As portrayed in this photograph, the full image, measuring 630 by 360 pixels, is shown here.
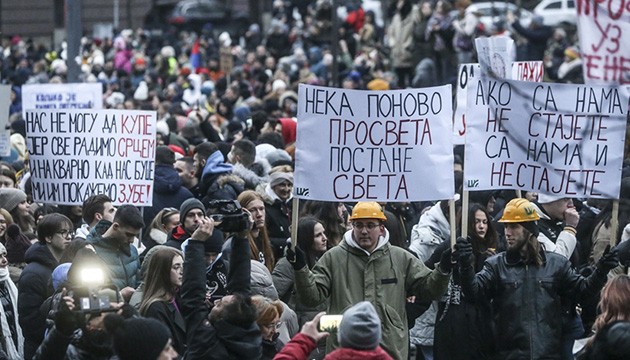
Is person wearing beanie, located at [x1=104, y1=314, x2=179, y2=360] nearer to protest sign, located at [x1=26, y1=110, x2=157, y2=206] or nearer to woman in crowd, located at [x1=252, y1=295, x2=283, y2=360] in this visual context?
woman in crowd, located at [x1=252, y1=295, x2=283, y2=360]

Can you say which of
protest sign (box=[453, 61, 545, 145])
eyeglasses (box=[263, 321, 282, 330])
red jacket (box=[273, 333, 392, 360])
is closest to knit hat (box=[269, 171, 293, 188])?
protest sign (box=[453, 61, 545, 145])

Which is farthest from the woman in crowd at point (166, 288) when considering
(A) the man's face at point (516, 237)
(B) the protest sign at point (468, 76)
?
(B) the protest sign at point (468, 76)

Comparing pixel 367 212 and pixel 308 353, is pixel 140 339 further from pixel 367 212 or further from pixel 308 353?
pixel 367 212

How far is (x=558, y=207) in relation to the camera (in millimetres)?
11211

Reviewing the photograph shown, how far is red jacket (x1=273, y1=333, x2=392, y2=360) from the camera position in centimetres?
725

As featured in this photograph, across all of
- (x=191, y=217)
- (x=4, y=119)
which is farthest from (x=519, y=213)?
(x=4, y=119)

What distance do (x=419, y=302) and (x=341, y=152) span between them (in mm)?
1199

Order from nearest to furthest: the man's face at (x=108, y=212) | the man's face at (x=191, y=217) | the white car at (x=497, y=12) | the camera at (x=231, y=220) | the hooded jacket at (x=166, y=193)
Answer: the camera at (x=231, y=220) → the man's face at (x=191, y=217) → the man's face at (x=108, y=212) → the hooded jacket at (x=166, y=193) → the white car at (x=497, y=12)

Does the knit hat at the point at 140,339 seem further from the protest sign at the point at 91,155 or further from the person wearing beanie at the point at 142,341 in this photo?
the protest sign at the point at 91,155

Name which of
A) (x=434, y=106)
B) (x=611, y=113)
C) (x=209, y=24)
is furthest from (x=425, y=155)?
(x=209, y=24)

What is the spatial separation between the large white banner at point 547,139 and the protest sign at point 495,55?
9.7 inches

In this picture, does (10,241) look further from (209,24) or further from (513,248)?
(209,24)

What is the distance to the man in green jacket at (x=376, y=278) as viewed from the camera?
929 cm

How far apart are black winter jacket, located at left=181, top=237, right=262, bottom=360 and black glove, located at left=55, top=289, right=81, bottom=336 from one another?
75 centimetres
